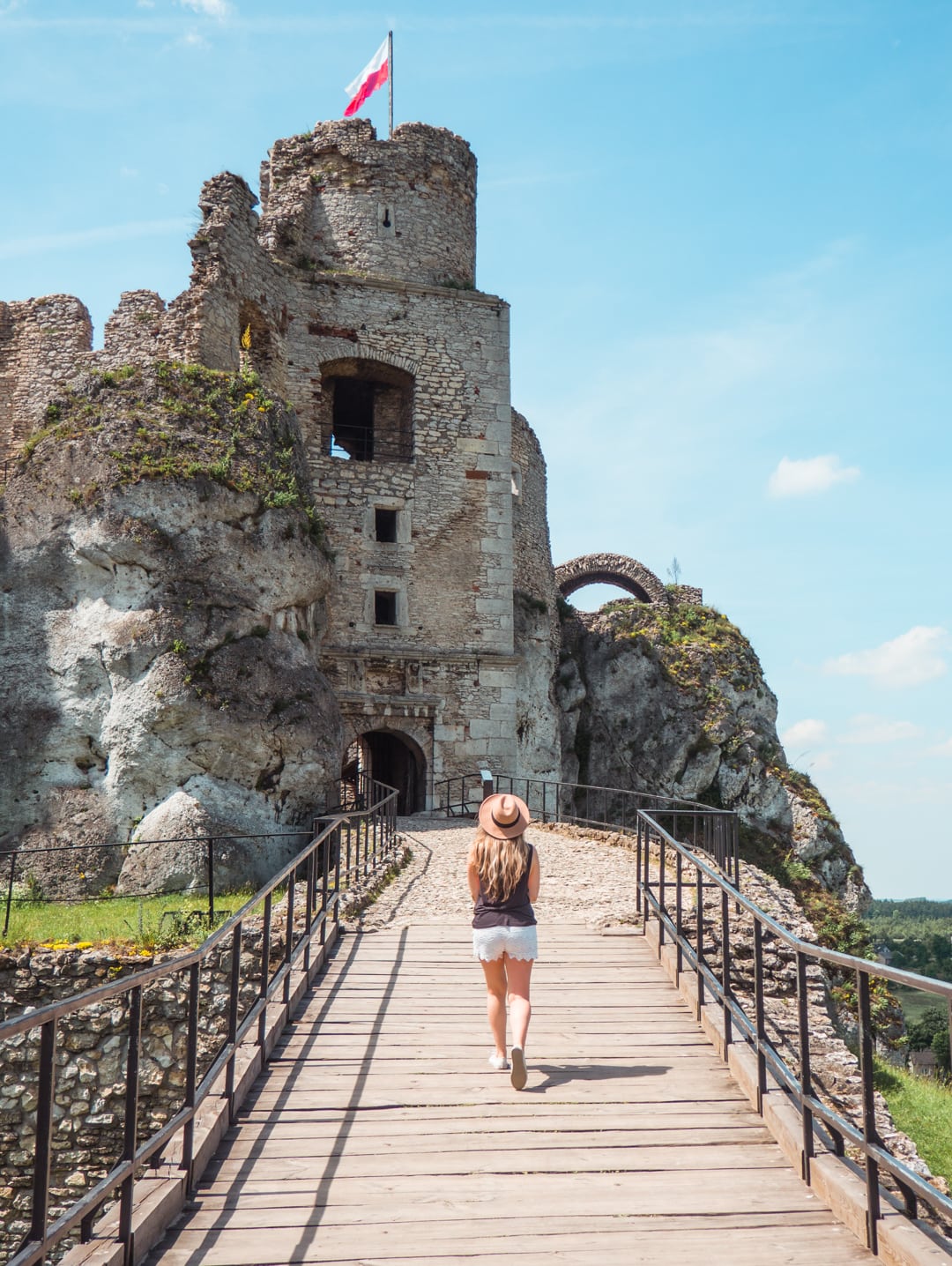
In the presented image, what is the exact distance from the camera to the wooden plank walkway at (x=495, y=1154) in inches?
148

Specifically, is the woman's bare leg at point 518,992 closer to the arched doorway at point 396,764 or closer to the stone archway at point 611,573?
the arched doorway at point 396,764

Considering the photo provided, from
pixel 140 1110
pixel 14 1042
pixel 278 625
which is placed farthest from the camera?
pixel 278 625

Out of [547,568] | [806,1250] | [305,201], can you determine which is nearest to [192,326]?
[305,201]

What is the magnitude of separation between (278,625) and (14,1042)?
7.78 metres

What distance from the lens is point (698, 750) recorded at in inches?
1046

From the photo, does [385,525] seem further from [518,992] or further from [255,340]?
[518,992]

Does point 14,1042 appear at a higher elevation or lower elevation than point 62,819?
lower

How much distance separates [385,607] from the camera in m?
21.4

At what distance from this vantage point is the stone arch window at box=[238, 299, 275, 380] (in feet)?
66.9

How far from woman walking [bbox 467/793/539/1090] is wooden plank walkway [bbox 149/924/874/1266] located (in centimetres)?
34

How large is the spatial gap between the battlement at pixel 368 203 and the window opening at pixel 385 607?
6777mm

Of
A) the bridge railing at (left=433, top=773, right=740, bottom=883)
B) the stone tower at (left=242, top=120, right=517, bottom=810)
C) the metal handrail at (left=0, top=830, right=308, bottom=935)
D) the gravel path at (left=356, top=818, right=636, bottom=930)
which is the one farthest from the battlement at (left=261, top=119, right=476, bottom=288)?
the metal handrail at (left=0, top=830, right=308, bottom=935)

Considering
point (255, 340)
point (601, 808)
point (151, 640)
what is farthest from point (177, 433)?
point (601, 808)

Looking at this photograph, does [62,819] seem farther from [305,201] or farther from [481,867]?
[305,201]
